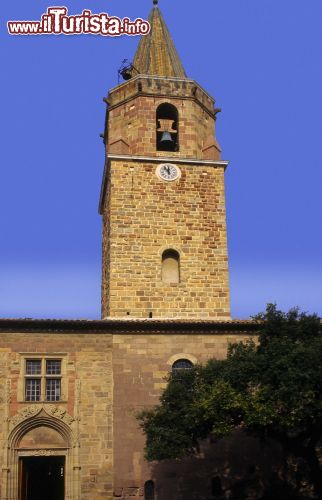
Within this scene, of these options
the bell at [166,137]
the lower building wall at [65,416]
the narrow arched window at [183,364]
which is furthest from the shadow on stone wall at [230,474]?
the bell at [166,137]

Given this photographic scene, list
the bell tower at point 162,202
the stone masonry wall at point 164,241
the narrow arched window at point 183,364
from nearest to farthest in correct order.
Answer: the narrow arched window at point 183,364 → the stone masonry wall at point 164,241 → the bell tower at point 162,202

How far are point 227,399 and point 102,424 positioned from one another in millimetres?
5861

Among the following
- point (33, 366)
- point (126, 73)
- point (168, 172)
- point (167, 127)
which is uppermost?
point (126, 73)

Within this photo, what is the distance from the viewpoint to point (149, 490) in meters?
22.4

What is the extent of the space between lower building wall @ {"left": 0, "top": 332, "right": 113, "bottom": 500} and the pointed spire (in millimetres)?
13272

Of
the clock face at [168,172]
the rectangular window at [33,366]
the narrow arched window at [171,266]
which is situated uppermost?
the clock face at [168,172]

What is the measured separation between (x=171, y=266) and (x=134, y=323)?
12.5ft

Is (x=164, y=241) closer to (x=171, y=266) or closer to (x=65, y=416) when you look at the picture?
(x=171, y=266)

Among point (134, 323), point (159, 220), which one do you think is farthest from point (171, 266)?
point (134, 323)

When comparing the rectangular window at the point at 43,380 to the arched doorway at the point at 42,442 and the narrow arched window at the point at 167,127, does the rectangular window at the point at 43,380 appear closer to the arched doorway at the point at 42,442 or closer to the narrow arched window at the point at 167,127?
the arched doorway at the point at 42,442

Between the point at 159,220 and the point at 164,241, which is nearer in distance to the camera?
the point at 164,241

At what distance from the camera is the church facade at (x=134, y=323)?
73.7ft

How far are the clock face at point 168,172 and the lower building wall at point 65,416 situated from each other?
8117 millimetres

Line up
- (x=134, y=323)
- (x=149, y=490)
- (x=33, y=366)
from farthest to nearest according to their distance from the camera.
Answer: (x=134, y=323) → (x=33, y=366) → (x=149, y=490)
